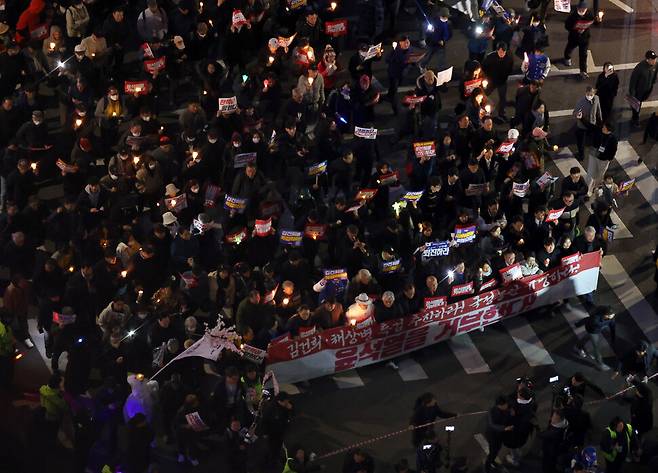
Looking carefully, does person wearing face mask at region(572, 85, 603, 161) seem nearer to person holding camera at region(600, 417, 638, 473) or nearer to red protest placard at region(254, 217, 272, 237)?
red protest placard at region(254, 217, 272, 237)

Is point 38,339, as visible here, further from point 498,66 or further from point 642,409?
point 498,66

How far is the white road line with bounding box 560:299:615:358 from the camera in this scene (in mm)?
26062

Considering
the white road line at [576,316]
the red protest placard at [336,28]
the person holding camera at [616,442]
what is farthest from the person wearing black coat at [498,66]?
the person holding camera at [616,442]

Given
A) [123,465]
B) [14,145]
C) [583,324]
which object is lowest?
[583,324]

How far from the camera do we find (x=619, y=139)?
3048cm

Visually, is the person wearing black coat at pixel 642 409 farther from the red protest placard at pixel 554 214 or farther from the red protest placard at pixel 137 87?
the red protest placard at pixel 137 87

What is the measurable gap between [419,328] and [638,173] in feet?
23.2

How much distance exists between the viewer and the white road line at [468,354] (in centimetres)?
2567

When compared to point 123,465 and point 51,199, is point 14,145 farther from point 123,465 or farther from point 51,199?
point 123,465

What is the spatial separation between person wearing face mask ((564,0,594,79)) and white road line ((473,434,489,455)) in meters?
10.4

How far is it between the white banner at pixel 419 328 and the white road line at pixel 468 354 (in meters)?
0.24

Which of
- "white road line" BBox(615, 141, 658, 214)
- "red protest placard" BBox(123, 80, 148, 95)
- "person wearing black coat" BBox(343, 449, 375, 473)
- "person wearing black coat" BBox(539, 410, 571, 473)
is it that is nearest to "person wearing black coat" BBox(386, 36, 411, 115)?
"white road line" BBox(615, 141, 658, 214)

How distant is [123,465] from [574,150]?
12129 mm

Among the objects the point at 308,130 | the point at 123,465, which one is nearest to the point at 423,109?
the point at 308,130
